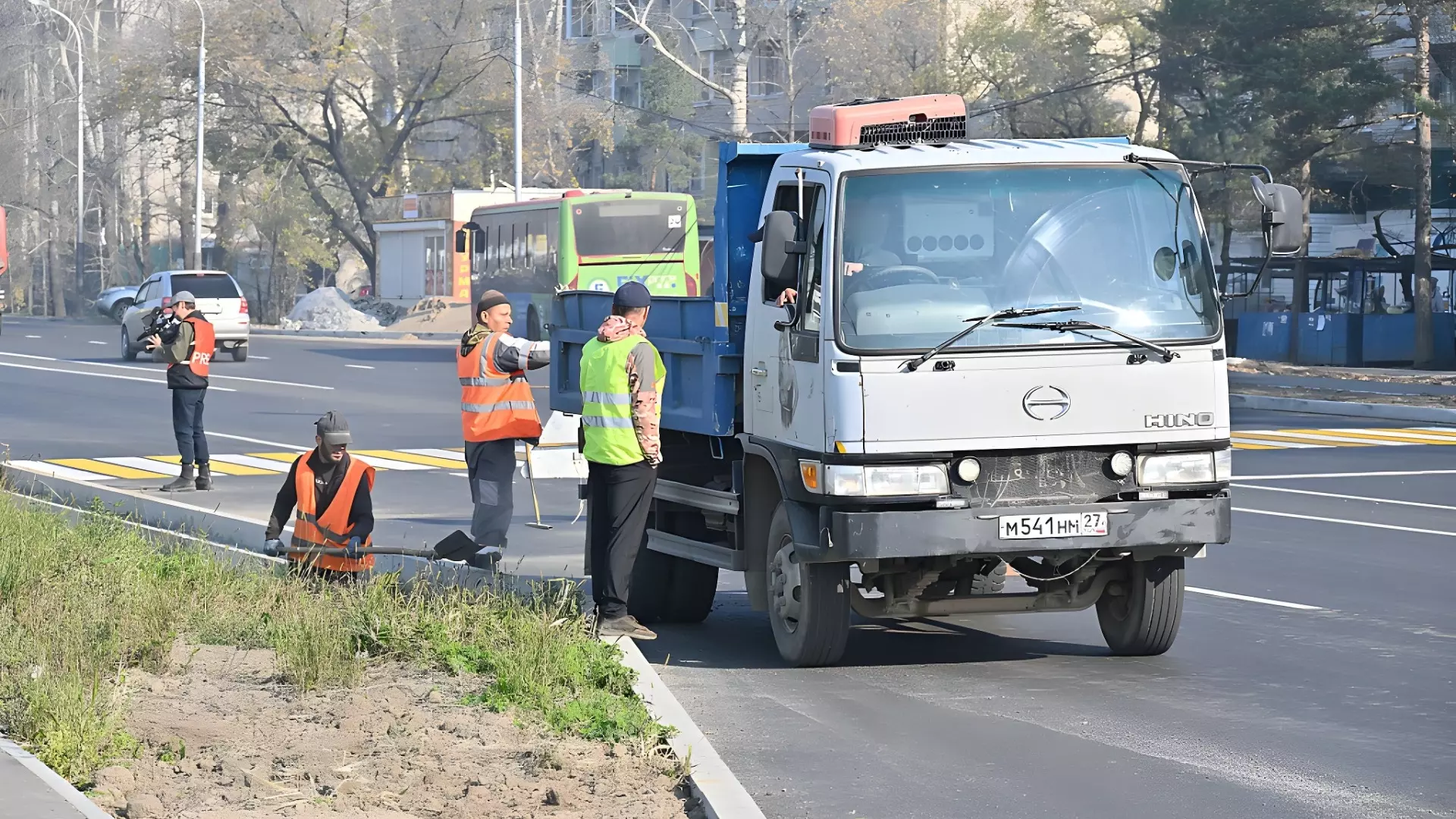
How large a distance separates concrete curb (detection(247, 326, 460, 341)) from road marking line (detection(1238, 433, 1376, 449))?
31.2 meters

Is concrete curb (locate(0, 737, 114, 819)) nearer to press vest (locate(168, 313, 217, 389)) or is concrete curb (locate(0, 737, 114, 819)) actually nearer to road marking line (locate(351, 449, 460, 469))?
press vest (locate(168, 313, 217, 389))

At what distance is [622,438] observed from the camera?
9531mm

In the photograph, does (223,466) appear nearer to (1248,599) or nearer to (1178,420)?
(1248,599)

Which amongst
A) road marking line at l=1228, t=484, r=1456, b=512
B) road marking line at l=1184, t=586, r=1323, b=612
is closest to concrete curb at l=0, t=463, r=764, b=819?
road marking line at l=1184, t=586, r=1323, b=612

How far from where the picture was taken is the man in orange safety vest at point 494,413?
38.3 feet

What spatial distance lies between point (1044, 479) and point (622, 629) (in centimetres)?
220

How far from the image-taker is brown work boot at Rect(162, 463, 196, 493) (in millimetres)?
17453

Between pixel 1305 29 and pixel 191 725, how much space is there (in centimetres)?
3762

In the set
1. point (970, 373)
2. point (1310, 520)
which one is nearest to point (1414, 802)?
point (970, 373)

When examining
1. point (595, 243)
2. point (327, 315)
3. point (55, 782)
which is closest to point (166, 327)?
point (55, 782)

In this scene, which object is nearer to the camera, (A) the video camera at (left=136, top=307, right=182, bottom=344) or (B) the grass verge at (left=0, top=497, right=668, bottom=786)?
(B) the grass verge at (left=0, top=497, right=668, bottom=786)

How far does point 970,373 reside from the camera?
27.7 feet

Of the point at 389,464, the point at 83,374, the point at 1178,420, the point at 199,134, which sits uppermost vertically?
the point at 199,134

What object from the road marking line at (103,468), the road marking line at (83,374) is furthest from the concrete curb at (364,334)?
the road marking line at (103,468)
